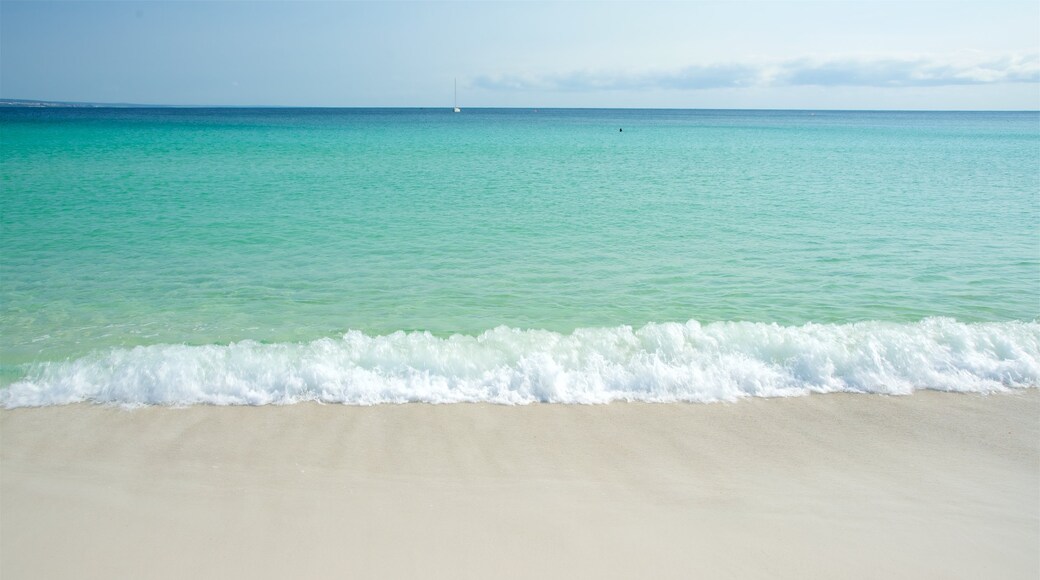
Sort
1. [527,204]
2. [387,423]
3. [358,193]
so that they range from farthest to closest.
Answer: [358,193] → [527,204] → [387,423]

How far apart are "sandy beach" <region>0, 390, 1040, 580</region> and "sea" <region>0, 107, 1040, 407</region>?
23.0 inches

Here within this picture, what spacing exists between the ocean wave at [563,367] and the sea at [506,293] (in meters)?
0.03

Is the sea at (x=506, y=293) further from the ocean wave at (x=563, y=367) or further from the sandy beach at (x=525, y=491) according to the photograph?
the sandy beach at (x=525, y=491)

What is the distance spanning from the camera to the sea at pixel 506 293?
7.15 m

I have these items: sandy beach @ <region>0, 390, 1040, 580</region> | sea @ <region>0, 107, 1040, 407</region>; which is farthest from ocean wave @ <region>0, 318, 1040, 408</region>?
sandy beach @ <region>0, 390, 1040, 580</region>

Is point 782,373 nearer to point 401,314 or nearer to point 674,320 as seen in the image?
point 674,320

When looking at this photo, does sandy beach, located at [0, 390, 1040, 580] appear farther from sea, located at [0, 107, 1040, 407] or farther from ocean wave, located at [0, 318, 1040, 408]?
sea, located at [0, 107, 1040, 407]

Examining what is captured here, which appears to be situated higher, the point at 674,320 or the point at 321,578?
the point at 674,320

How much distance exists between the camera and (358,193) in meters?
21.5

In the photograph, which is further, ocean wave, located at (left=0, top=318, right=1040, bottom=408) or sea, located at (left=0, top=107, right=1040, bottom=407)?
sea, located at (left=0, top=107, right=1040, bottom=407)

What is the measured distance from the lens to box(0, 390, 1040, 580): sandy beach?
436 cm

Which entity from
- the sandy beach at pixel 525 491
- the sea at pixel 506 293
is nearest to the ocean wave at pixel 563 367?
the sea at pixel 506 293

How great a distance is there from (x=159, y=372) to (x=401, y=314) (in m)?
3.25

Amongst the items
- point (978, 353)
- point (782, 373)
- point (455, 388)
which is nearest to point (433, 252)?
point (455, 388)
